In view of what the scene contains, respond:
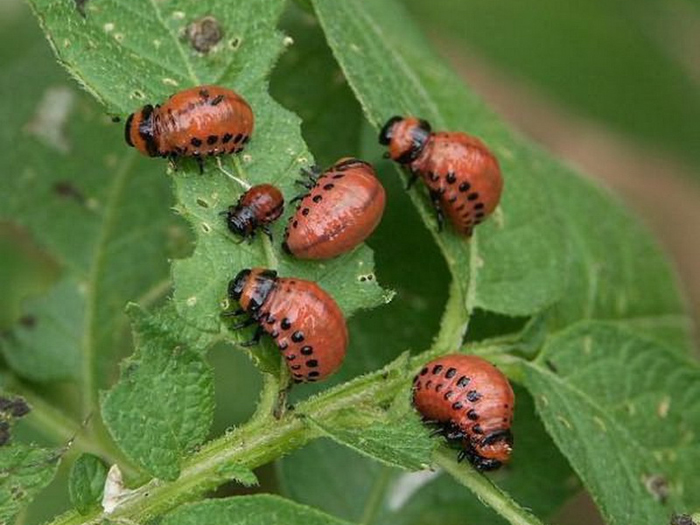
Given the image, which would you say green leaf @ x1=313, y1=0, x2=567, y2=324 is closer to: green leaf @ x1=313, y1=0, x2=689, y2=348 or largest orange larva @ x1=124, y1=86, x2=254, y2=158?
green leaf @ x1=313, y1=0, x2=689, y2=348

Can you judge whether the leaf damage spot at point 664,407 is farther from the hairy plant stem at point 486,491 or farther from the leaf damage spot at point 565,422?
the hairy plant stem at point 486,491

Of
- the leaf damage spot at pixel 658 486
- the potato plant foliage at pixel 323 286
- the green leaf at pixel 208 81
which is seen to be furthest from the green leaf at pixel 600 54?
the leaf damage spot at pixel 658 486

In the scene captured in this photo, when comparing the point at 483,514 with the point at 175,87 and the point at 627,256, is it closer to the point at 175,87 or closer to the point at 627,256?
the point at 627,256

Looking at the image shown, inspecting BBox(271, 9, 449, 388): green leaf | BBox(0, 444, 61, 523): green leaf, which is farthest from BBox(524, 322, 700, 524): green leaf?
BBox(0, 444, 61, 523): green leaf

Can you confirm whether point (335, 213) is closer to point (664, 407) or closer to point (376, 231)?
point (376, 231)

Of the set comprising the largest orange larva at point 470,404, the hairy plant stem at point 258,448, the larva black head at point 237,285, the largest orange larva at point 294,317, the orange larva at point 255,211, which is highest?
the orange larva at point 255,211

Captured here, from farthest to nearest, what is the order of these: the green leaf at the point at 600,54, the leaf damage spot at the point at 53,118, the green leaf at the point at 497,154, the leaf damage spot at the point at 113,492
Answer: the green leaf at the point at 600,54 < the leaf damage spot at the point at 53,118 < the green leaf at the point at 497,154 < the leaf damage spot at the point at 113,492
